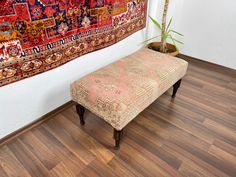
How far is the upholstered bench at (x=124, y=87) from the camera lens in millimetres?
1132

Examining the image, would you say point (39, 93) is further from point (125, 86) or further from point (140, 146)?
point (140, 146)

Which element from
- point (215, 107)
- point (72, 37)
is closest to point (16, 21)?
point (72, 37)

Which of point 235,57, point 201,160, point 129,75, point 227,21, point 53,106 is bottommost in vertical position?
point 201,160

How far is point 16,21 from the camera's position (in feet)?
3.55

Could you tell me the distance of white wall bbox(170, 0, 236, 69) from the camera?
220 centimetres

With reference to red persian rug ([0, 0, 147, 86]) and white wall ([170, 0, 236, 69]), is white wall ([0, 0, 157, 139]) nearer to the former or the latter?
red persian rug ([0, 0, 147, 86])

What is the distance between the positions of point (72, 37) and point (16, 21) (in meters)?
0.44

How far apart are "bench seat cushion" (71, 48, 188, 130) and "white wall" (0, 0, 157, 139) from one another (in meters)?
0.30

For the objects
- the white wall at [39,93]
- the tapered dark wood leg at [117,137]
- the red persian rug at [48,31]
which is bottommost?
the tapered dark wood leg at [117,137]

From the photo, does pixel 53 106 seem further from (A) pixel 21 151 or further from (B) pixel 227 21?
(B) pixel 227 21

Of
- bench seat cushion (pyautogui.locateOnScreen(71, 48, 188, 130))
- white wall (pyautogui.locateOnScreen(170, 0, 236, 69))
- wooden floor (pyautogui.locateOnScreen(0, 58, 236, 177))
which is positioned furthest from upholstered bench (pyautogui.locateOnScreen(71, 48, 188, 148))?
white wall (pyautogui.locateOnScreen(170, 0, 236, 69))

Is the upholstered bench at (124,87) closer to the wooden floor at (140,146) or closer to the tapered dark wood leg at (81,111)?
the tapered dark wood leg at (81,111)

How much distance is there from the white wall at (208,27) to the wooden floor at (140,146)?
897 mm

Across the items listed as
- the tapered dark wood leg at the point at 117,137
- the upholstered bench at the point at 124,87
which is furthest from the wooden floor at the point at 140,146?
the upholstered bench at the point at 124,87
